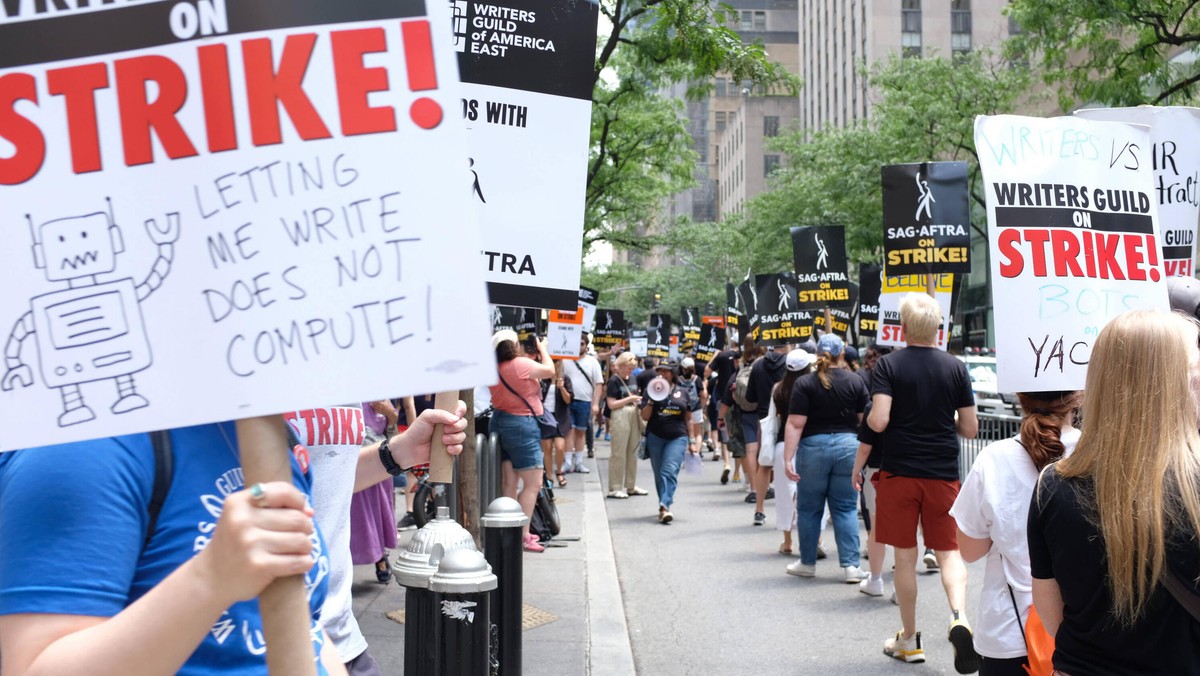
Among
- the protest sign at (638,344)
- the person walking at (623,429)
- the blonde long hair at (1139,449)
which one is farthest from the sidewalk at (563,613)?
the protest sign at (638,344)

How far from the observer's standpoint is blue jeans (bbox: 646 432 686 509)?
45.2ft

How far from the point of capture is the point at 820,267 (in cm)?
1691

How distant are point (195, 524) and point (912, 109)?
32296mm

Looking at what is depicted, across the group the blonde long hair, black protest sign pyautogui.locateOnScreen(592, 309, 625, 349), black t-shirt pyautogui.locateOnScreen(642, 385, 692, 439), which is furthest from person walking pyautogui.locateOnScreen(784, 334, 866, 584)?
black protest sign pyautogui.locateOnScreen(592, 309, 625, 349)

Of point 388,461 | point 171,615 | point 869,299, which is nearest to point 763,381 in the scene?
point 869,299

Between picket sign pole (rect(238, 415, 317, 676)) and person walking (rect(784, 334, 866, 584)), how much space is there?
7.94 m

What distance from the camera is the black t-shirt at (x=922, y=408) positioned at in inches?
282

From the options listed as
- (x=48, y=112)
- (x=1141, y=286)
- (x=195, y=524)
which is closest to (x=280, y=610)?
(x=195, y=524)

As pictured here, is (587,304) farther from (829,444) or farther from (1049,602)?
(1049,602)

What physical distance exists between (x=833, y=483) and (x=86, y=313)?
8.11m

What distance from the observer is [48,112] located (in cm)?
169

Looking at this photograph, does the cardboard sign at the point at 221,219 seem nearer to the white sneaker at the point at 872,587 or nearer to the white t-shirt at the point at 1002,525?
the white t-shirt at the point at 1002,525

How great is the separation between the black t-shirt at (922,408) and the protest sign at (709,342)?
1957cm

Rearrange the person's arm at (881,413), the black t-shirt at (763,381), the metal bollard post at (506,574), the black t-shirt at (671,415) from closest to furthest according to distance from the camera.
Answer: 1. the metal bollard post at (506,574)
2. the person's arm at (881,413)
3. the black t-shirt at (763,381)
4. the black t-shirt at (671,415)
